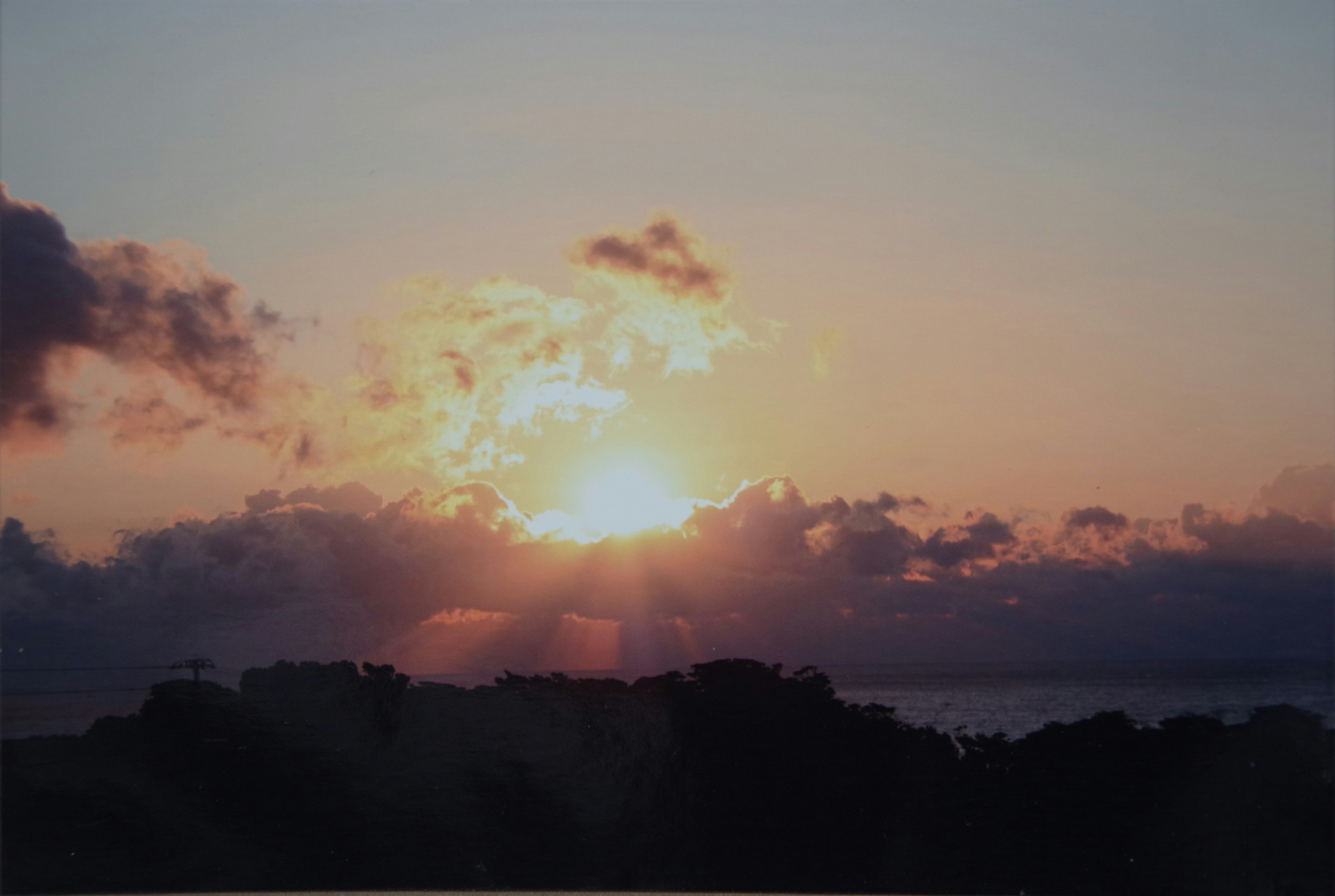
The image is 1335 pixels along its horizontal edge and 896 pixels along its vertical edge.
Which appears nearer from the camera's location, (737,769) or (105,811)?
(105,811)

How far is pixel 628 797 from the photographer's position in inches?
593

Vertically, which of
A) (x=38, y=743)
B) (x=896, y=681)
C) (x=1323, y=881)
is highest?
(x=38, y=743)

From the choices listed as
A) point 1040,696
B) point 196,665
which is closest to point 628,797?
point 196,665

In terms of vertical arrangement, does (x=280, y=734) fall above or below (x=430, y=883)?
above

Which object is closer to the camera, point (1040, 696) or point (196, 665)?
point (196, 665)

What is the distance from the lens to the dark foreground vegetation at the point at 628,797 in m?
14.2

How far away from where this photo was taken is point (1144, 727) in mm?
16969

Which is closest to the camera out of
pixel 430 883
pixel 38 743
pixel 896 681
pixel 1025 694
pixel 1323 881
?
pixel 430 883

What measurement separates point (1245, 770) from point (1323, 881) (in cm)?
187

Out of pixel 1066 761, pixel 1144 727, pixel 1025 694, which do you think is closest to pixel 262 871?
pixel 1066 761

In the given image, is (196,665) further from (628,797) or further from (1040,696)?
(1040,696)

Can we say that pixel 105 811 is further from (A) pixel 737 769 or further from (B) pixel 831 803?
(B) pixel 831 803

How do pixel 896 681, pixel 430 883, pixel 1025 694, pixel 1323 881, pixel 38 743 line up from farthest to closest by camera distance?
1. pixel 896 681
2. pixel 1025 694
3. pixel 38 743
4. pixel 1323 881
5. pixel 430 883

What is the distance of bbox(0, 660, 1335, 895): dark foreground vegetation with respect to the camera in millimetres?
14227
